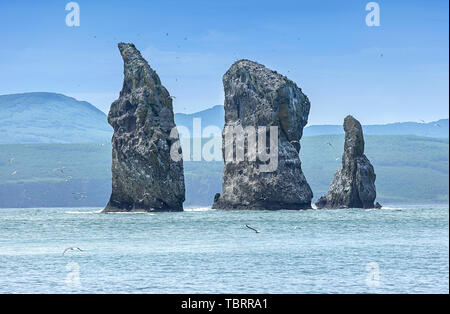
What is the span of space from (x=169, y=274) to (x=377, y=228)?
56.6 m

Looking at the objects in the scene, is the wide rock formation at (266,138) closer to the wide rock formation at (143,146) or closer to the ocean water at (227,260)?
the wide rock formation at (143,146)

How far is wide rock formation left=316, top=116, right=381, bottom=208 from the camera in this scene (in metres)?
182

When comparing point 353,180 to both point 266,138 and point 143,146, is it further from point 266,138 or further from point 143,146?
point 143,146

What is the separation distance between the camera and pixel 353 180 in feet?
595

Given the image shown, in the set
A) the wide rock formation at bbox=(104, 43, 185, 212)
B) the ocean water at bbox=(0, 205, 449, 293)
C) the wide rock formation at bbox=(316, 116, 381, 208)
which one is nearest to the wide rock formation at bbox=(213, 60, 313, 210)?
the wide rock formation at bbox=(316, 116, 381, 208)

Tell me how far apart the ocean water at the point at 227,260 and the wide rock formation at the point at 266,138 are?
198 ft

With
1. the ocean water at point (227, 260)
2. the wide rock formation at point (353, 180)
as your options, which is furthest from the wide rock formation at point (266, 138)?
the ocean water at point (227, 260)

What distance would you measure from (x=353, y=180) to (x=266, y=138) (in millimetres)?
20871
